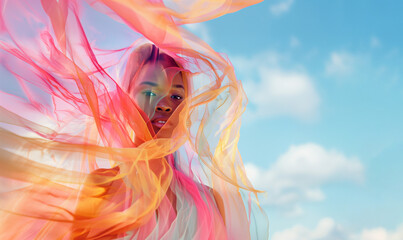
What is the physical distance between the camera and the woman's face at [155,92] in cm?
213

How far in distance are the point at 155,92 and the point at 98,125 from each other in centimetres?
40

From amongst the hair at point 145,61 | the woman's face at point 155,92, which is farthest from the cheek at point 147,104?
the hair at point 145,61

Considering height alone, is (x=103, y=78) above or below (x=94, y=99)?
above

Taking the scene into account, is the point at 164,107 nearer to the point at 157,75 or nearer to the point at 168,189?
the point at 157,75

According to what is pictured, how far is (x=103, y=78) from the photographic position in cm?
193

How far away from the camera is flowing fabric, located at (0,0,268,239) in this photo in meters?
1.72

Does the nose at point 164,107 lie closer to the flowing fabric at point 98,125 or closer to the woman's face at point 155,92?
the woman's face at point 155,92

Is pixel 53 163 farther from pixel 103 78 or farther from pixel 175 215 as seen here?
pixel 175 215

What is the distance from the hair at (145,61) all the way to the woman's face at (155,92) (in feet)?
0.09

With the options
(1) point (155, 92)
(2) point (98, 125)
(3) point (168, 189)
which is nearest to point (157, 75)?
(1) point (155, 92)

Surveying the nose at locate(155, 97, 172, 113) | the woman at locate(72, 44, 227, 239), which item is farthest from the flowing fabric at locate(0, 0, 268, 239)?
the nose at locate(155, 97, 172, 113)

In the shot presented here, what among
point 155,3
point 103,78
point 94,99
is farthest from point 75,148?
point 155,3

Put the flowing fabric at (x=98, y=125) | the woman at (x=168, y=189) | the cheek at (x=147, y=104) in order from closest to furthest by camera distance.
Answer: the flowing fabric at (x=98, y=125)
the woman at (x=168, y=189)
the cheek at (x=147, y=104)

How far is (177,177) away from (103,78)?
69cm
